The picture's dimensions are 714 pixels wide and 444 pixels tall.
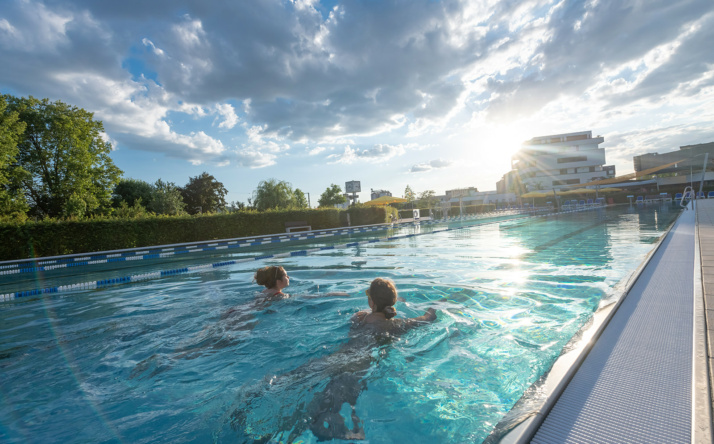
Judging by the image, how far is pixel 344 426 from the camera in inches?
74.6

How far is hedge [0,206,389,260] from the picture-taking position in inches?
516

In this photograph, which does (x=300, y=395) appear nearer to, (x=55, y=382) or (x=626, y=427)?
(x=626, y=427)

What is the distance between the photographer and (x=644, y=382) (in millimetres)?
1624

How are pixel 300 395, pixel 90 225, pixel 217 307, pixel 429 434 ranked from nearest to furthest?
pixel 429 434, pixel 300 395, pixel 217 307, pixel 90 225

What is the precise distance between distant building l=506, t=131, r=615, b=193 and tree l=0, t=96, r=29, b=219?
79.5m

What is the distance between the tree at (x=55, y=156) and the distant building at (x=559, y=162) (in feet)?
250

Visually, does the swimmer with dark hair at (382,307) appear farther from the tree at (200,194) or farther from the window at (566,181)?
the window at (566,181)

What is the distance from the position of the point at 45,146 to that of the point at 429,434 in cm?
3476

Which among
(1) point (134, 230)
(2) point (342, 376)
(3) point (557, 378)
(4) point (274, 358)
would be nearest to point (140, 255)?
(1) point (134, 230)

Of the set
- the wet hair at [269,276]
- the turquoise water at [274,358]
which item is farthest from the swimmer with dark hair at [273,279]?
the turquoise water at [274,358]

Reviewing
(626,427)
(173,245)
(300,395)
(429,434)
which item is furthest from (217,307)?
(173,245)


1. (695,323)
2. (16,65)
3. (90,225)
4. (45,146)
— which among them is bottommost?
(695,323)

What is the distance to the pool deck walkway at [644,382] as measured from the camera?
1303mm

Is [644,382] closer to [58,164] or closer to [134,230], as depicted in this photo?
[134,230]
